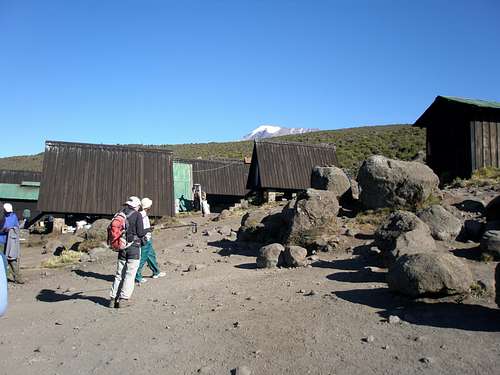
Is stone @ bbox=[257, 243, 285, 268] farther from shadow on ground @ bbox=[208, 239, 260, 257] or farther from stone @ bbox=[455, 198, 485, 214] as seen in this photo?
stone @ bbox=[455, 198, 485, 214]

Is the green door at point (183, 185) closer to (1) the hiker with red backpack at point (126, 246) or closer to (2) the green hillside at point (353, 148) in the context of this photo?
(2) the green hillside at point (353, 148)

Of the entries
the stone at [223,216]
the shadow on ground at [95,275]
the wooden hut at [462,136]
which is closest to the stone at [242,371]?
the shadow on ground at [95,275]

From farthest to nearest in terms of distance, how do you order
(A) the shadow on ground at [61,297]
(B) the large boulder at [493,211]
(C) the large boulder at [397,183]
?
(C) the large boulder at [397,183] < (B) the large boulder at [493,211] < (A) the shadow on ground at [61,297]

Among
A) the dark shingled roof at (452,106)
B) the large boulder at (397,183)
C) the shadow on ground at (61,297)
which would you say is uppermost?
the dark shingled roof at (452,106)

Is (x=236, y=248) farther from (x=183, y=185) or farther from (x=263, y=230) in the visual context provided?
(x=183, y=185)

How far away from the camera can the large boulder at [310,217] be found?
37.3 ft

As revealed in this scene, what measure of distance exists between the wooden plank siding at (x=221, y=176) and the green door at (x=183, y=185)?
8.22ft

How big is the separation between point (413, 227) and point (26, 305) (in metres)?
7.12

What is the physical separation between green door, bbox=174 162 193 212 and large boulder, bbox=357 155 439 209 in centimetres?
1780

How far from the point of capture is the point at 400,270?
681 cm

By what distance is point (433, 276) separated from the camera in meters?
6.46

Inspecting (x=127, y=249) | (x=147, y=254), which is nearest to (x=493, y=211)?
(x=147, y=254)

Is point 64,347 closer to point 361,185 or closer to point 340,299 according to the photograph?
point 340,299

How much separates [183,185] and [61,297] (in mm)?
21557
